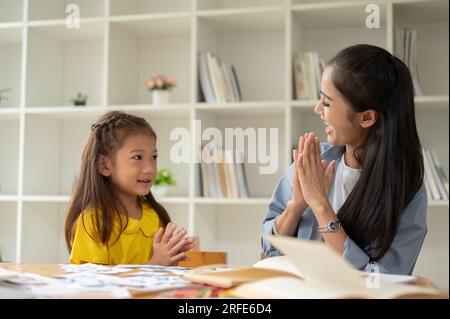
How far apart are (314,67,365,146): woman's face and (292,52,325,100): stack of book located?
1178 millimetres

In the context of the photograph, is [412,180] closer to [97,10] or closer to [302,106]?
[302,106]

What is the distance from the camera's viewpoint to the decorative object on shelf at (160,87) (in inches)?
113

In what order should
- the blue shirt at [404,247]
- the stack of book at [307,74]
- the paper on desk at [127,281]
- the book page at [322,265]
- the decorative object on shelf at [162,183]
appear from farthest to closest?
1. the decorative object on shelf at [162,183]
2. the stack of book at [307,74]
3. the blue shirt at [404,247]
4. the paper on desk at [127,281]
5. the book page at [322,265]

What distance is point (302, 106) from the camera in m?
2.59

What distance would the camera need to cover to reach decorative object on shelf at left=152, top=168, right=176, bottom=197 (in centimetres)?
283

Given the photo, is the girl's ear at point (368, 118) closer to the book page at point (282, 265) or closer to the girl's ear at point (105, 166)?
the book page at point (282, 265)

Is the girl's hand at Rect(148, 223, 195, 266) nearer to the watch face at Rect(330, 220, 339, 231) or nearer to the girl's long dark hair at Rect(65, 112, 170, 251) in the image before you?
the girl's long dark hair at Rect(65, 112, 170, 251)

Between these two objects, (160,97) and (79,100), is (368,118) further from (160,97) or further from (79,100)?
(79,100)

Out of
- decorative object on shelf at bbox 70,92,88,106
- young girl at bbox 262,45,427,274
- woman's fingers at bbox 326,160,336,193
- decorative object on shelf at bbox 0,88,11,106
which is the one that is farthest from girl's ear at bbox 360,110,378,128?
decorative object on shelf at bbox 0,88,11,106

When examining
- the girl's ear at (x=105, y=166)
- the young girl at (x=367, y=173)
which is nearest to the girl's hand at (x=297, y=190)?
the young girl at (x=367, y=173)

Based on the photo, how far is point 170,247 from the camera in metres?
1.41

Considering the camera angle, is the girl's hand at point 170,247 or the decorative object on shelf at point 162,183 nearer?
the girl's hand at point 170,247

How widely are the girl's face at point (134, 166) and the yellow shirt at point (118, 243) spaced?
0.29ft
